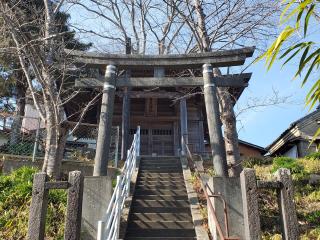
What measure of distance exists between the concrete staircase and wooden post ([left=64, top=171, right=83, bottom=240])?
275cm

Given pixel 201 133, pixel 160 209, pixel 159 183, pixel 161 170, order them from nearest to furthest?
pixel 160 209 < pixel 159 183 < pixel 161 170 < pixel 201 133

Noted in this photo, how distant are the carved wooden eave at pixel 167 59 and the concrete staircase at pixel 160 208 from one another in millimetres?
3481

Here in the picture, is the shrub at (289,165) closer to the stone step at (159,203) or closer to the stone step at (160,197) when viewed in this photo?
the stone step at (160,197)

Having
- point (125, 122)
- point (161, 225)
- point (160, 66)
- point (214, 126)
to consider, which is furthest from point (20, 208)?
point (125, 122)

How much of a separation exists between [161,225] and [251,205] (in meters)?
3.71

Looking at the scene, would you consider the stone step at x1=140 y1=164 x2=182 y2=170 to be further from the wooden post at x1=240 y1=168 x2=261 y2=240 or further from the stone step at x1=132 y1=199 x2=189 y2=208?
the wooden post at x1=240 y1=168 x2=261 y2=240

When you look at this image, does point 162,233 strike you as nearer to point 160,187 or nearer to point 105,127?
point 160,187

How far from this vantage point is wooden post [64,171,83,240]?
485cm

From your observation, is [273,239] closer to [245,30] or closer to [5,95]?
→ [245,30]

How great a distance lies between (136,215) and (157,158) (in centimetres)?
522

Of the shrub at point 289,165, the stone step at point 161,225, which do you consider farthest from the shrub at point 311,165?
the stone step at point 161,225

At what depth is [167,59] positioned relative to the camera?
9641mm

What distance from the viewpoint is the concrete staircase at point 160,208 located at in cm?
774

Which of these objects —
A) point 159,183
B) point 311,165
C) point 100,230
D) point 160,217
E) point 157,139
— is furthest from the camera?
point 157,139
